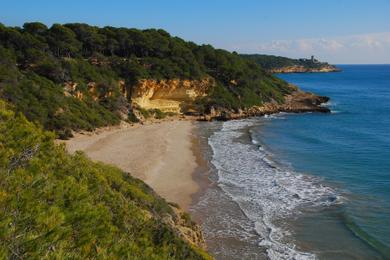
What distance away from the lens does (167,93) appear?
56.4 meters

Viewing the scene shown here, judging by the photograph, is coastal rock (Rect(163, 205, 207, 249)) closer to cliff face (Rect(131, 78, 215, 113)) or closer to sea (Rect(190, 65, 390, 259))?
sea (Rect(190, 65, 390, 259))

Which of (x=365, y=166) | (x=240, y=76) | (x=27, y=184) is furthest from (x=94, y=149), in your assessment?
(x=240, y=76)

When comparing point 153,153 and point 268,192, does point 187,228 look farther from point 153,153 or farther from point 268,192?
point 153,153

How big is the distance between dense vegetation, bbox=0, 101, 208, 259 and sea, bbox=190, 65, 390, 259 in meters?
7.44

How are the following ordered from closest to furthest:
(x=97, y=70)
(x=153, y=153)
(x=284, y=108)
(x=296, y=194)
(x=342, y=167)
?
(x=296, y=194) → (x=342, y=167) → (x=153, y=153) → (x=97, y=70) → (x=284, y=108)

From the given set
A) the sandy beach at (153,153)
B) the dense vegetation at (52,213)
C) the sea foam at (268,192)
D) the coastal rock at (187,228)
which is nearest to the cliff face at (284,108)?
the sandy beach at (153,153)

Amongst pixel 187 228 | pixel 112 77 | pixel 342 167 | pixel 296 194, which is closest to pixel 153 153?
pixel 296 194

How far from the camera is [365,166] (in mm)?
32219

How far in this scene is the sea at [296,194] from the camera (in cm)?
1919

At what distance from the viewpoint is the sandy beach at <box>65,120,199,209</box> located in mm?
27875

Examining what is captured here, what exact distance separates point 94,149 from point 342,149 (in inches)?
801

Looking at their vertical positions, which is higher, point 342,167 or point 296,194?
point 296,194

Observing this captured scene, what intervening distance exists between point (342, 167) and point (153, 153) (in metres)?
14.4

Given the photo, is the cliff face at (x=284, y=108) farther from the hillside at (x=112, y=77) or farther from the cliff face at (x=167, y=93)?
the cliff face at (x=167, y=93)
